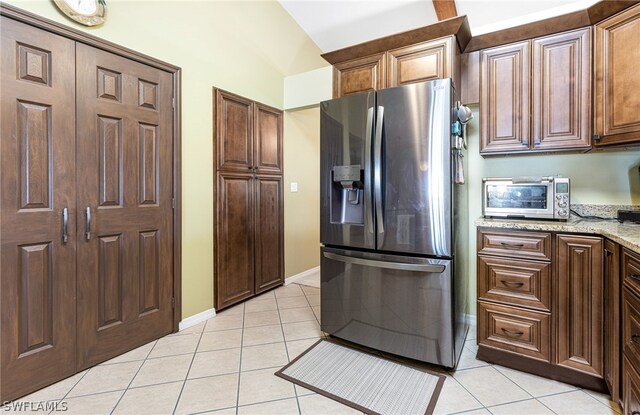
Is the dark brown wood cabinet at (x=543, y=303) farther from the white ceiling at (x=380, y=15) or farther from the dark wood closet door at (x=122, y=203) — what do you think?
the dark wood closet door at (x=122, y=203)

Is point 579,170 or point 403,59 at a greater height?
point 403,59

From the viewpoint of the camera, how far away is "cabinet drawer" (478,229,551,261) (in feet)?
5.87

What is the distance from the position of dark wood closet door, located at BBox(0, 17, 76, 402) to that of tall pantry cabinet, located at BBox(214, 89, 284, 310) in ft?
3.76

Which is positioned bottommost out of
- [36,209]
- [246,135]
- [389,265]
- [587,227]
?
[389,265]

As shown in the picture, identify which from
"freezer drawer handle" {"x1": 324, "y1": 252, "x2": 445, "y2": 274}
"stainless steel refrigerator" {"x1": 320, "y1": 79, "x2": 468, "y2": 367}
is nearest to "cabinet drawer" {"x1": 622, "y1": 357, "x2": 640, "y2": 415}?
"stainless steel refrigerator" {"x1": 320, "y1": 79, "x2": 468, "y2": 367}

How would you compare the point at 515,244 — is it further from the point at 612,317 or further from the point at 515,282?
the point at 612,317

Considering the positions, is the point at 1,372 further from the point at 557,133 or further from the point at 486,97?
the point at 557,133

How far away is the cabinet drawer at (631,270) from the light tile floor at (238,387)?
726mm

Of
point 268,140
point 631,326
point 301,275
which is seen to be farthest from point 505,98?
point 301,275

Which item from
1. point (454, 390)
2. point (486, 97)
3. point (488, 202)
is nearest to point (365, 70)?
point (486, 97)

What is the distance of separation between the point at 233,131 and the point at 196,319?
1800 millimetres

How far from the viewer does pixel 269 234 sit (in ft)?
11.2

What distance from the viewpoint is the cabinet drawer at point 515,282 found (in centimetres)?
180

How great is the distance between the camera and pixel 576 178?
2.19 metres
